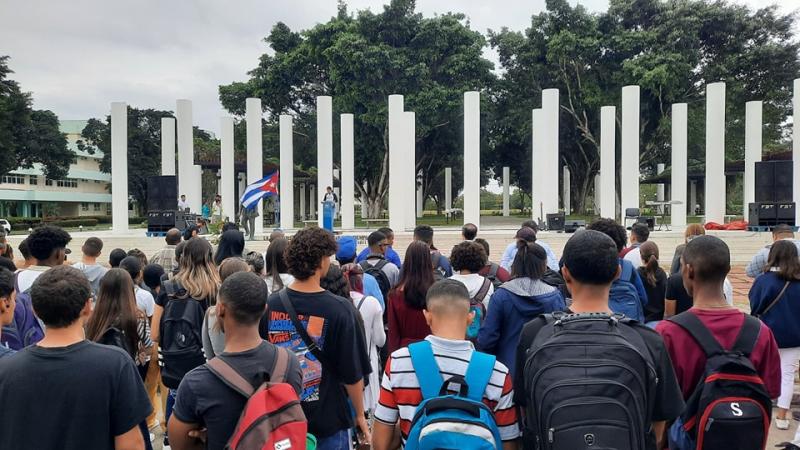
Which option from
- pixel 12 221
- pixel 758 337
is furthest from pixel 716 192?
pixel 12 221

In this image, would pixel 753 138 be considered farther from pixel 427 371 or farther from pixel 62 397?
pixel 62 397

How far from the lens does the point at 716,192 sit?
78.8 ft

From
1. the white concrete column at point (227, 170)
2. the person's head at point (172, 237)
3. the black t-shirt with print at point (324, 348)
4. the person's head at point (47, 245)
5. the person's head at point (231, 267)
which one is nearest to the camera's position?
the black t-shirt with print at point (324, 348)

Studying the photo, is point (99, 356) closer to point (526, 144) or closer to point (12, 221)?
point (526, 144)

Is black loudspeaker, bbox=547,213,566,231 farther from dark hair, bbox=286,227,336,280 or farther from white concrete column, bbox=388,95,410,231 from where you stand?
dark hair, bbox=286,227,336,280

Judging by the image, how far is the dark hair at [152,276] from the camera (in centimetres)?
492

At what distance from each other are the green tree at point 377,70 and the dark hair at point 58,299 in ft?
90.5

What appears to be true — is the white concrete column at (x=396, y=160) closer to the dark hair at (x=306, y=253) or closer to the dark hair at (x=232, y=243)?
the dark hair at (x=232, y=243)

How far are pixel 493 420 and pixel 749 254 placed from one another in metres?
17.0

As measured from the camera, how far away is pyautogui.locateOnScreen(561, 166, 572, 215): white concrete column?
42.1 meters

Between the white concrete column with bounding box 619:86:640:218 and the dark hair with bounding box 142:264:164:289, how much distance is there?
72.7 feet

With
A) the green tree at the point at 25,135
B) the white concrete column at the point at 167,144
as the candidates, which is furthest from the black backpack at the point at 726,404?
the green tree at the point at 25,135

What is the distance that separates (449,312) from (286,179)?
23.4m

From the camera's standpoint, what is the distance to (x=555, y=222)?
73.5 ft
